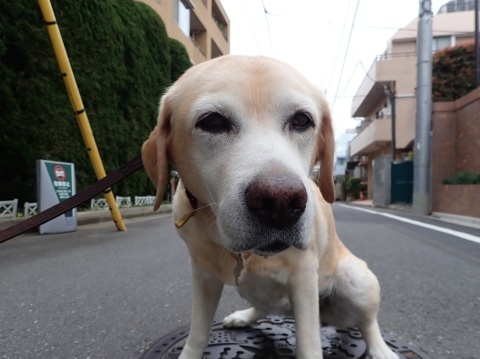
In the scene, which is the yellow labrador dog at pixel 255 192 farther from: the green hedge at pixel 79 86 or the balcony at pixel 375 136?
the balcony at pixel 375 136

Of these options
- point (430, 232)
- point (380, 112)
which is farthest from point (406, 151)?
point (430, 232)

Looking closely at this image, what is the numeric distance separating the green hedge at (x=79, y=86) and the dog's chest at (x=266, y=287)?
6477 millimetres

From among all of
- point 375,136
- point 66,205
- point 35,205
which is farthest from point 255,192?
point 375,136

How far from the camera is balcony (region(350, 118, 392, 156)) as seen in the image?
26.6 meters

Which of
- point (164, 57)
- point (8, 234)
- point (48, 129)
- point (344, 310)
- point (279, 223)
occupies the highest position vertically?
point (164, 57)

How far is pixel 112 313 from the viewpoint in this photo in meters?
2.52

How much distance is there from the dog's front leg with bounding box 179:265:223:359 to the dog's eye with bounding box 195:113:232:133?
642 mm

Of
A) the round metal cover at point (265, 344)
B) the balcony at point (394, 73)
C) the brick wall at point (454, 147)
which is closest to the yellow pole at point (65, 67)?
the round metal cover at point (265, 344)

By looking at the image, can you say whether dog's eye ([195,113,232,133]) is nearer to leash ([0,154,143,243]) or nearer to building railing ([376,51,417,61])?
leash ([0,154,143,243])

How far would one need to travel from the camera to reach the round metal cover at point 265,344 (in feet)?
6.08

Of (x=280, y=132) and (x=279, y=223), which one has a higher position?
(x=280, y=132)

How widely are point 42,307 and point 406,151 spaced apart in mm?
27104

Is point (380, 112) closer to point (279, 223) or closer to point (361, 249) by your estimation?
point (361, 249)

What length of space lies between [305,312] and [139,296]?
170cm
